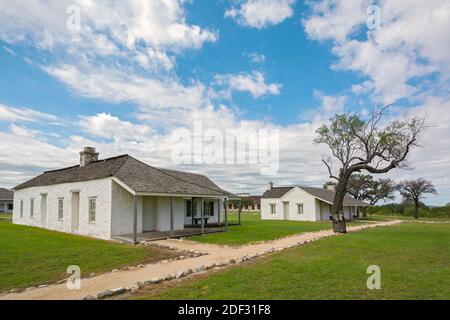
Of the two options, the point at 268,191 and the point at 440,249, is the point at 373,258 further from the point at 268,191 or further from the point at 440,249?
the point at 268,191

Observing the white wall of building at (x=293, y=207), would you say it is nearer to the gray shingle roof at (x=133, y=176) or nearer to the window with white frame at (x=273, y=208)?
Answer: the window with white frame at (x=273, y=208)

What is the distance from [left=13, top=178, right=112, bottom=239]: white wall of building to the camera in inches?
698

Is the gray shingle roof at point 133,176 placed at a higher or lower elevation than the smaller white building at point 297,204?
higher

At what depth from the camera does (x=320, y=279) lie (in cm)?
800

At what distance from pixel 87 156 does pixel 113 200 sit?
779cm

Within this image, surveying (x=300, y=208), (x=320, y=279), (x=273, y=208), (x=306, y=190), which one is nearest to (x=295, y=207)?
(x=300, y=208)

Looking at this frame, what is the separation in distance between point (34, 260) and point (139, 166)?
1037cm

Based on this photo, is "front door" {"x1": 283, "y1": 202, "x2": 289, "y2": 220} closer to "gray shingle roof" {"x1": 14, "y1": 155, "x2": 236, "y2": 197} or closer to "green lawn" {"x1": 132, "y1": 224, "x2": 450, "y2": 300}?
"gray shingle roof" {"x1": 14, "y1": 155, "x2": 236, "y2": 197}

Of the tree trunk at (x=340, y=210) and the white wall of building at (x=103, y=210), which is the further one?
the tree trunk at (x=340, y=210)

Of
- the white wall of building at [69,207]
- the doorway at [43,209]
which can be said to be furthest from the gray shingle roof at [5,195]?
the doorway at [43,209]

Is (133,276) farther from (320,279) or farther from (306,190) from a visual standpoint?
(306,190)

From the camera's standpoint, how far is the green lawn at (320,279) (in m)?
6.72

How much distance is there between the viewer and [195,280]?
8.05m

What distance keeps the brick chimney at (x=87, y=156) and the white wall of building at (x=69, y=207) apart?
2.47 meters
